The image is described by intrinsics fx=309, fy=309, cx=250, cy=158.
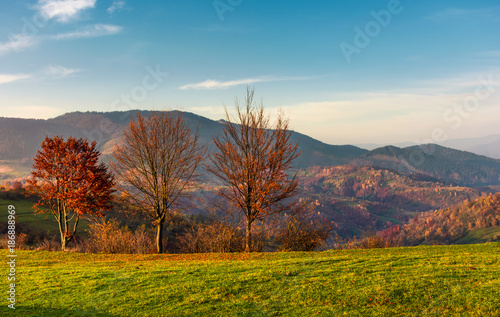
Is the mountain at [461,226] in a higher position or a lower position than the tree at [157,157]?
lower

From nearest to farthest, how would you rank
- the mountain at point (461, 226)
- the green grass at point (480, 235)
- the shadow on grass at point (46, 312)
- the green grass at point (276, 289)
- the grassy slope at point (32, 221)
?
the green grass at point (276, 289)
the shadow on grass at point (46, 312)
the grassy slope at point (32, 221)
the green grass at point (480, 235)
the mountain at point (461, 226)

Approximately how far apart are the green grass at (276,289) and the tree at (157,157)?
10587mm

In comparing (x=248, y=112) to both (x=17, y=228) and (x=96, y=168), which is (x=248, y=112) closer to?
(x=96, y=168)

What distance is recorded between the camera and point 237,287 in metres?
11.9

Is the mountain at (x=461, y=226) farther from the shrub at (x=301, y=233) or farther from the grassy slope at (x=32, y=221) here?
the shrub at (x=301, y=233)

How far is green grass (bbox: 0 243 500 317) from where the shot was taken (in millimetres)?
9820

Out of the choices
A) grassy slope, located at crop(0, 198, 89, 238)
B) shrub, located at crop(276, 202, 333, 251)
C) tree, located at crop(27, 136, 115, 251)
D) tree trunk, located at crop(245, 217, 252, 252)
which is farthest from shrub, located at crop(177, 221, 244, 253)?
grassy slope, located at crop(0, 198, 89, 238)

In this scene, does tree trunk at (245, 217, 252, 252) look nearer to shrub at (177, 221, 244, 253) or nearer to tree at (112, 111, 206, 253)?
shrub at (177, 221, 244, 253)

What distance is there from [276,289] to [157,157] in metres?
17.5

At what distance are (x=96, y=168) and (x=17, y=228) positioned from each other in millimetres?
25869

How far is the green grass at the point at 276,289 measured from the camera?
9.82 m

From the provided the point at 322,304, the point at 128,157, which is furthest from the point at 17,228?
the point at 322,304

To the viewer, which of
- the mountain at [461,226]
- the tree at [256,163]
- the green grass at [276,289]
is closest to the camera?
the green grass at [276,289]

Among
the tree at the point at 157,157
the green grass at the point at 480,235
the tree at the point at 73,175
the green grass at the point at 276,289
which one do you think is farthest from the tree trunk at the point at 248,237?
the green grass at the point at 480,235
